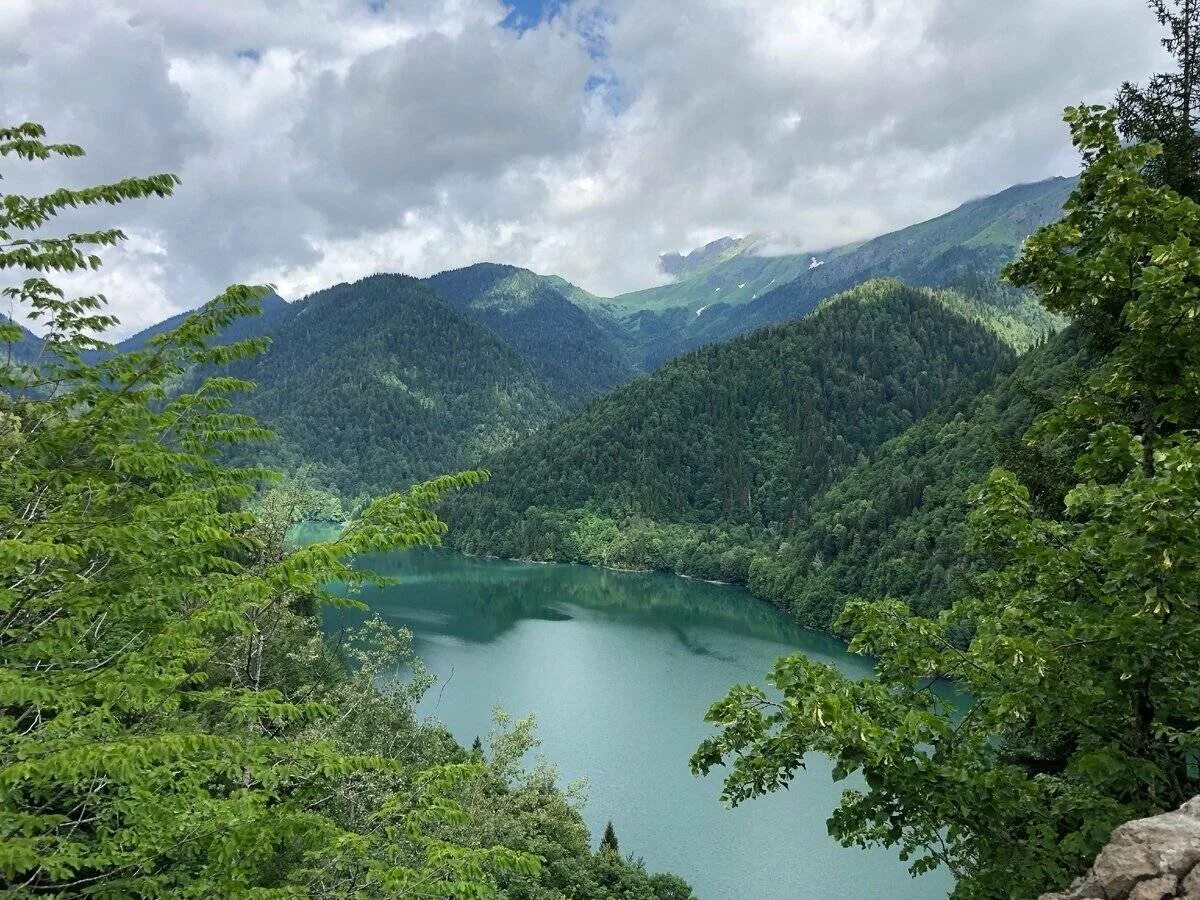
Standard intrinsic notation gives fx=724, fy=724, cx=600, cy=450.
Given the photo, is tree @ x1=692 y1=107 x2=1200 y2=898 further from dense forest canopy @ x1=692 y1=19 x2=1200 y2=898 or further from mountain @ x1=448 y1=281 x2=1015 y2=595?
mountain @ x1=448 y1=281 x2=1015 y2=595

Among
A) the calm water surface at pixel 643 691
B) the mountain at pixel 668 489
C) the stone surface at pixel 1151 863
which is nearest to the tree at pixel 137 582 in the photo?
the stone surface at pixel 1151 863

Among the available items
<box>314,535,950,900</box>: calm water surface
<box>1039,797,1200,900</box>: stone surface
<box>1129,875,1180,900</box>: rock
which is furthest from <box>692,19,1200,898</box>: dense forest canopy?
<box>314,535,950,900</box>: calm water surface

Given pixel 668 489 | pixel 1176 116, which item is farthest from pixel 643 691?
pixel 668 489

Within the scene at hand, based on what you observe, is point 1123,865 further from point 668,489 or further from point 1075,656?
point 668,489

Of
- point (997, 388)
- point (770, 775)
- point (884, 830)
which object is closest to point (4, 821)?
point (770, 775)

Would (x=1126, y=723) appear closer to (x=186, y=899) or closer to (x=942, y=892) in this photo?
(x=186, y=899)

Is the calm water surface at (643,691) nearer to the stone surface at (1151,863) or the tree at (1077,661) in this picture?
the tree at (1077,661)
